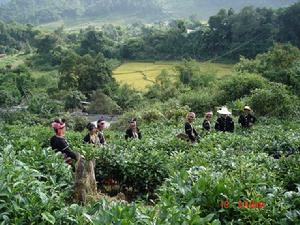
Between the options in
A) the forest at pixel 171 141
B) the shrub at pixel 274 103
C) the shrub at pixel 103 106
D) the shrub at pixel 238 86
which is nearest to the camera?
the forest at pixel 171 141

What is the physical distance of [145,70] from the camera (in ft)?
218

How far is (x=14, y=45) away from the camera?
102 metres

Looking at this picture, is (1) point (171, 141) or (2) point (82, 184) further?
(1) point (171, 141)

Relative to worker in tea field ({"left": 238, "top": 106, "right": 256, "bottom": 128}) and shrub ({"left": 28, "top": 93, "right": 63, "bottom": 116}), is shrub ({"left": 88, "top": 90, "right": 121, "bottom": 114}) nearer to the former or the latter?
shrub ({"left": 28, "top": 93, "right": 63, "bottom": 116})

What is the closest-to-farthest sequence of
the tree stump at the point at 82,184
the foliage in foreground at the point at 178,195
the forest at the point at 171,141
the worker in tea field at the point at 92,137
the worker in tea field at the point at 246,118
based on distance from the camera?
the foliage in foreground at the point at 178,195
the forest at the point at 171,141
the tree stump at the point at 82,184
the worker in tea field at the point at 92,137
the worker in tea field at the point at 246,118

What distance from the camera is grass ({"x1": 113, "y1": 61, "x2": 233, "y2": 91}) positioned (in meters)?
58.8

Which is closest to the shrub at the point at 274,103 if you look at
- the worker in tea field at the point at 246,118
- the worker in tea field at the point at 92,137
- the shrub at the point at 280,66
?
the shrub at the point at 280,66

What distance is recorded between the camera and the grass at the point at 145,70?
58.8 metres

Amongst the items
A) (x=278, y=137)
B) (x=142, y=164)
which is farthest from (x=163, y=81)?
(x=142, y=164)

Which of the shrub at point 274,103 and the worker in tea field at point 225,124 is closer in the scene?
the worker in tea field at point 225,124

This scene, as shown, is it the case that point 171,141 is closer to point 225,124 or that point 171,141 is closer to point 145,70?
point 225,124
